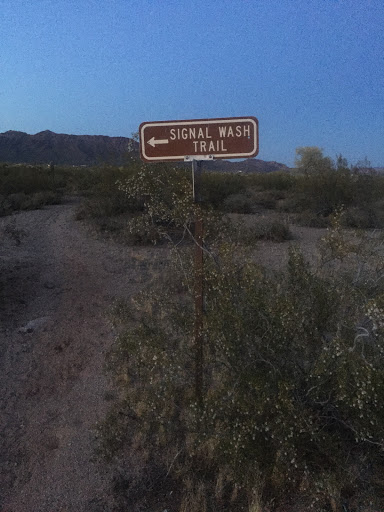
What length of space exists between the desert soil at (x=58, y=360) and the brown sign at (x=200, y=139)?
2.01 meters

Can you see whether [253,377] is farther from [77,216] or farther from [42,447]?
[77,216]

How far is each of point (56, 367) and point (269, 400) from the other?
3.70 metres

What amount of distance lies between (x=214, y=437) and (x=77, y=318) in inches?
169

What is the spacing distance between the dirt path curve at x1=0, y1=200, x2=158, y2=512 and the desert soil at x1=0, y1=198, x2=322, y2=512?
11 mm

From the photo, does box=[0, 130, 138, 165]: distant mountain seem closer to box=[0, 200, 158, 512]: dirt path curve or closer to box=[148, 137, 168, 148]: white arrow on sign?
box=[0, 200, 158, 512]: dirt path curve

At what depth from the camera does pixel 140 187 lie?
4.69 metres

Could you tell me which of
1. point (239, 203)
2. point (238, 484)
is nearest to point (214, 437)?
point (238, 484)

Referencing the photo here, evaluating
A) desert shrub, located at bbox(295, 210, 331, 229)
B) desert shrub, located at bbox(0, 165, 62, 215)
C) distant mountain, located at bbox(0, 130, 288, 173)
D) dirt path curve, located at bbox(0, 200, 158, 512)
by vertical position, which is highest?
distant mountain, located at bbox(0, 130, 288, 173)

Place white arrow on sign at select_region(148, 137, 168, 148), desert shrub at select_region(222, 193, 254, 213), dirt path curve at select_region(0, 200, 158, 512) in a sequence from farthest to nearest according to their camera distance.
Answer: desert shrub at select_region(222, 193, 254, 213)
dirt path curve at select_region(0, 200, 158, 512)
white arrow on sign at select_region(148, 137, 168, 148)

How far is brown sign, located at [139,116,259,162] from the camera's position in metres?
3.70

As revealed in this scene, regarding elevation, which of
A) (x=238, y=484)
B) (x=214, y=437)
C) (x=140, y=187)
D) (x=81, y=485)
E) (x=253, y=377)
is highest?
(x=140, y=187)

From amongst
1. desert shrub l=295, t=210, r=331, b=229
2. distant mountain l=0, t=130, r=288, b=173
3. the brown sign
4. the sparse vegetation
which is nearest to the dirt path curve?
the sparse vegetation

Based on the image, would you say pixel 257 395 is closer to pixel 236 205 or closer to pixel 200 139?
pixel 200 139

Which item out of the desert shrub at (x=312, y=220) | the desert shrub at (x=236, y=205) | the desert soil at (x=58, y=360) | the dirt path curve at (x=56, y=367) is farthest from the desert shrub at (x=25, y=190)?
the desert shrub at (x=312, y=220)
